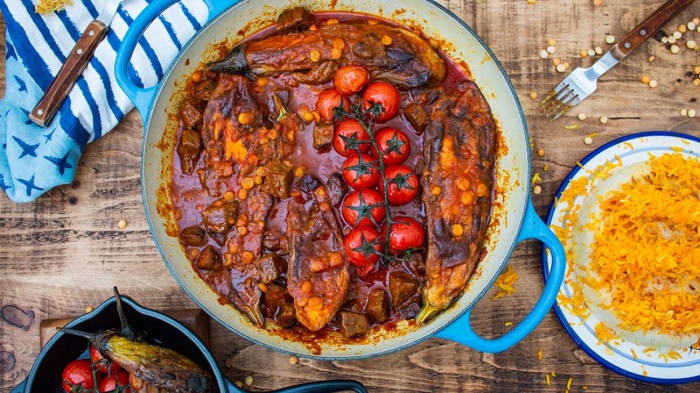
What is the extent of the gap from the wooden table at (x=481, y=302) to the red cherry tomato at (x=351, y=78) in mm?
960

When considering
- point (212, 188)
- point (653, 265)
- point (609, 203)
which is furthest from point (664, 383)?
point (212, 188)

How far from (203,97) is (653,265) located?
2.99m

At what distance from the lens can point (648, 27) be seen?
3617 millimetres

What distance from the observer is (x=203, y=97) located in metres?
3.41

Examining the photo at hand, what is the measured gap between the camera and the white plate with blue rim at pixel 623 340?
3629 mm

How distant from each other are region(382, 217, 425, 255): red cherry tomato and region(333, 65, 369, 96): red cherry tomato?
836 millimetres

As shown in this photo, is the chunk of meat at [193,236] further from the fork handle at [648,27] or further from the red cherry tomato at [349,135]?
the fork handle at [648,27]

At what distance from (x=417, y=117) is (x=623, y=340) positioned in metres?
2.03

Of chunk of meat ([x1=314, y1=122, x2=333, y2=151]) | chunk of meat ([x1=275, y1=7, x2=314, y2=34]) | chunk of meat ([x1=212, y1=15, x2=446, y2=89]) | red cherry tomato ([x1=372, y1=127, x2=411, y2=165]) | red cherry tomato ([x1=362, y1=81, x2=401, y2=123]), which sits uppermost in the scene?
chunk of meat ([x1=275, y1=7, x2=314, y2=34])

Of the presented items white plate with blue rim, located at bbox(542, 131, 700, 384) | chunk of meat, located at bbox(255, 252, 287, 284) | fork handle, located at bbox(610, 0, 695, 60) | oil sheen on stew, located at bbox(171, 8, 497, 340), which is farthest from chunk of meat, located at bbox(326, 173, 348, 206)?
fork handle, located at bbox(610, 0, 695, 60)

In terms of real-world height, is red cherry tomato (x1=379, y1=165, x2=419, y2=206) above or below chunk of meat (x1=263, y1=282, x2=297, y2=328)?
above

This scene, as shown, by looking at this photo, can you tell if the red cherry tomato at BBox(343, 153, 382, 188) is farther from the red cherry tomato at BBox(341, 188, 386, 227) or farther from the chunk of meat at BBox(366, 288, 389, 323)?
the chunk of meat at BBox(366, 288, 389, 323)

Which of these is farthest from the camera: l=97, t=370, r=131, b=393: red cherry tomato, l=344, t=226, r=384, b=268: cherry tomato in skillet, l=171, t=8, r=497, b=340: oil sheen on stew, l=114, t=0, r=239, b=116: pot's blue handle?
l=97, t=370, r=131, b=393: red cherry tomato

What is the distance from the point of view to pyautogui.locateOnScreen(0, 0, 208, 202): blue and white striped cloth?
3555 millimetres
